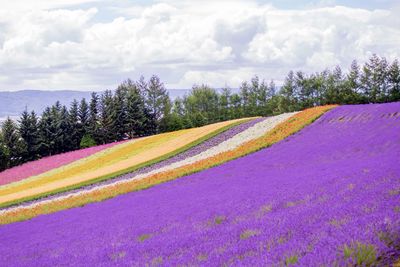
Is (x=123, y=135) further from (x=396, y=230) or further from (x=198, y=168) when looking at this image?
(x=396, y=230)

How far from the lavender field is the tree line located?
230ft

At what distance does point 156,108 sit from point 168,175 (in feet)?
266

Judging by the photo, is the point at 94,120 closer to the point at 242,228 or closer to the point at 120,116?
the point at 120,116

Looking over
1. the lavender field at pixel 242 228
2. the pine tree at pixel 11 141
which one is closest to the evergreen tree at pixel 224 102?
the pine tree at pixel 11 141

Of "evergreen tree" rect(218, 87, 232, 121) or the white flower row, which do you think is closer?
the white flower row

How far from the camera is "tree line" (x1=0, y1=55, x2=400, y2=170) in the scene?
88.7m

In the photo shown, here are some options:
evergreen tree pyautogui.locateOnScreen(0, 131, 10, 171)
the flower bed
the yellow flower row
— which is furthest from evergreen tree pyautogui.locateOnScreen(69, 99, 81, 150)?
the yellow flower row

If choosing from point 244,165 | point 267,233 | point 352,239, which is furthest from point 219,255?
point 244,165

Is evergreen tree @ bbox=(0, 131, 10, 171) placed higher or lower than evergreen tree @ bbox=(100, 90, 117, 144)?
lower

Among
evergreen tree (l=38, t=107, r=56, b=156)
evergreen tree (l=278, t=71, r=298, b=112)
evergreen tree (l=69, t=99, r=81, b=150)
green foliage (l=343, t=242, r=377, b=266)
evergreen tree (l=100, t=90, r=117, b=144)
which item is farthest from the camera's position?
evergreen tree (l=278, t=71, r=298, b=112)

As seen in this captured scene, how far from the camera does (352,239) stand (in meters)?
6.52

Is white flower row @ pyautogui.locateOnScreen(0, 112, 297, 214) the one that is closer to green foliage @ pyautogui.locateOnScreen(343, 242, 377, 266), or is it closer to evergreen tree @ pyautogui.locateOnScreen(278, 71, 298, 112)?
green foliage @ pyautogui.locateOnScreen(343, 242, 377, 266)

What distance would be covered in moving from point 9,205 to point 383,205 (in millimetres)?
33558

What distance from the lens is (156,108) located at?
11325 centimetres
